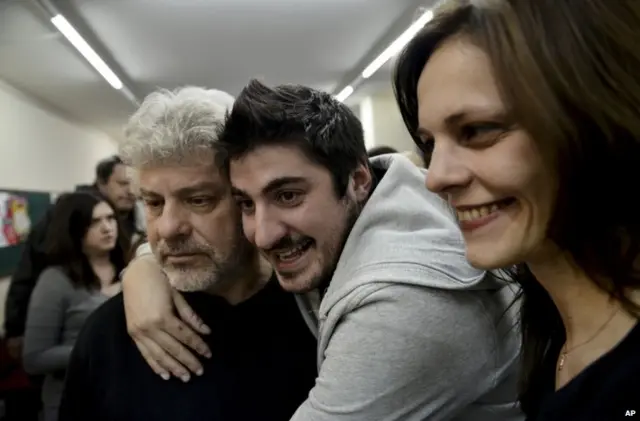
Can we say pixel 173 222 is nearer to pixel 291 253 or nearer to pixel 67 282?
pixel 291 253

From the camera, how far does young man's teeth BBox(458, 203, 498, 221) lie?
728 millimetres

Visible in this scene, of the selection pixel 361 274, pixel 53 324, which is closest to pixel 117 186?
pixel 53 324

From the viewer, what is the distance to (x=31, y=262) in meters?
2.77

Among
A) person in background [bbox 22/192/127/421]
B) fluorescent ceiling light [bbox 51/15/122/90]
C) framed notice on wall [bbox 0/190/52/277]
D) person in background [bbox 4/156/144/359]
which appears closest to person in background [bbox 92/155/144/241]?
person in background [bbox 4/156/144/359]

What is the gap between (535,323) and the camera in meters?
0.95

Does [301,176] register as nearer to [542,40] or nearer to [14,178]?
[542,40]

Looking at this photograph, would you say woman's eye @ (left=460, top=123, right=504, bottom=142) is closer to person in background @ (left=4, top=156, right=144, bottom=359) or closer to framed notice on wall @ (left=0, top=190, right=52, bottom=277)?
person in background @ (left=4, top=156, right=144, bottom=359)

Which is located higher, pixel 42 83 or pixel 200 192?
pixel 42 83

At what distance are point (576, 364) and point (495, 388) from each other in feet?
0.84

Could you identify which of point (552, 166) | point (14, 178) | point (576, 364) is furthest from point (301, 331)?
point (14, 178)

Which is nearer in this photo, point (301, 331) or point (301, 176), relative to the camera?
point (301, 176)

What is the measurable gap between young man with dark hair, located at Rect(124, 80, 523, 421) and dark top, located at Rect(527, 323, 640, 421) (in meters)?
0.20

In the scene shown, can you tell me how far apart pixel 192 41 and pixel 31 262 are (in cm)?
291

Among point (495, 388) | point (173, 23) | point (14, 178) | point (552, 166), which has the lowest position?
point (495, 388)
